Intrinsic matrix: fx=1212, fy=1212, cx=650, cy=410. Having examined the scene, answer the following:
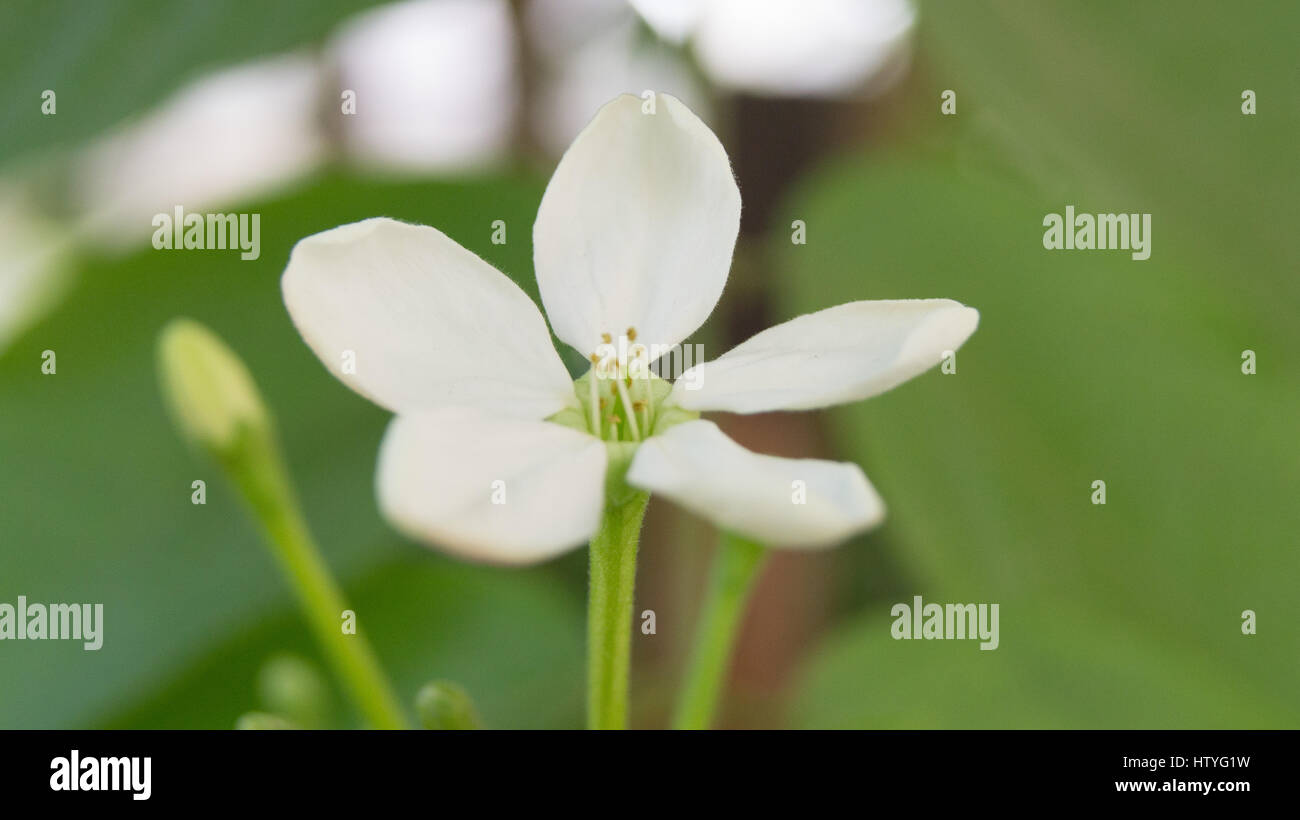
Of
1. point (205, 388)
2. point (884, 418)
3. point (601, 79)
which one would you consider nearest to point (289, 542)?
point (205, 388)

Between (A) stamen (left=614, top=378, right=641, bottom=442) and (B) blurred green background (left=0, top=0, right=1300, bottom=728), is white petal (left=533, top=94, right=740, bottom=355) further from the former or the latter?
(B) blurred green background (left=0, top=0, right=1300, bottom=728)

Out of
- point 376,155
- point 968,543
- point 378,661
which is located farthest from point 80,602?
point 968,543

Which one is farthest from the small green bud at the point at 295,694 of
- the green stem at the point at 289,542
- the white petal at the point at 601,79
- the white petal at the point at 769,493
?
the white petal at the point at 601,79

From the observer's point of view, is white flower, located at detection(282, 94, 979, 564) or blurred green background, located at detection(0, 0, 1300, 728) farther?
blurred green background, located at detection(0, 0, 1300, 728)

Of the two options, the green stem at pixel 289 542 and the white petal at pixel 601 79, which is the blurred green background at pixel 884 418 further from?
the green stem at pixel 289 542

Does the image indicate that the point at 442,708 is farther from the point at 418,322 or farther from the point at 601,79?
the point at 601,79

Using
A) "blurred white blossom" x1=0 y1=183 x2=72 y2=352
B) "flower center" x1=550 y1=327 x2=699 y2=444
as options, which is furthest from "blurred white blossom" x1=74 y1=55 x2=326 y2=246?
"flower center" x1=550 y1=327 x2=699 y2=444
